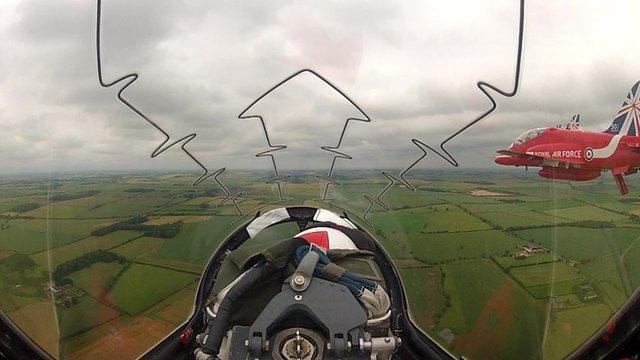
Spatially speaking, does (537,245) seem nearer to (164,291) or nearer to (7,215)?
(164,291)

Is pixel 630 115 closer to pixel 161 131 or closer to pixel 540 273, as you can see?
pixel 540 273

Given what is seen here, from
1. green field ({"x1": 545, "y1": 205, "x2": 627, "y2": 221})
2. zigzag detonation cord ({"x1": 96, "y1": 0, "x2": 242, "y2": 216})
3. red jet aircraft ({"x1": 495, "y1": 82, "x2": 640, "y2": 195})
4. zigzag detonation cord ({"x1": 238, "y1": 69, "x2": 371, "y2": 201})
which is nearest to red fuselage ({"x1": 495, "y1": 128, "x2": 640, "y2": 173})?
red jet aircraft ({"x1": 495, "y1": 82, "x2": 640, "y2": 195})

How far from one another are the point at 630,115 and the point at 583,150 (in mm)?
214

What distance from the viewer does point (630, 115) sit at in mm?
1702

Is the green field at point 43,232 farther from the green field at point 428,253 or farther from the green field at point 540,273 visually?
the green field at point 540,273

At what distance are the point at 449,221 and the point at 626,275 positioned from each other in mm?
699

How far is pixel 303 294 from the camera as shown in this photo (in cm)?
160

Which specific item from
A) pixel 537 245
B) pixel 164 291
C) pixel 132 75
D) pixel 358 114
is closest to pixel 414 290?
pixel 537 245

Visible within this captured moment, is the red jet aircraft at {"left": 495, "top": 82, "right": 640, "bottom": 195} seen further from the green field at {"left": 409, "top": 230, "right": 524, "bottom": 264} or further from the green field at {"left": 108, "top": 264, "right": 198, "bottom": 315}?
the green field at {"left": 108, "top": 264, "right": 198, "bottom": 315}

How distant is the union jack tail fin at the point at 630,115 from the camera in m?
1.69

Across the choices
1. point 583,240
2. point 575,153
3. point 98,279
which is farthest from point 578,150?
Result: point 98,279

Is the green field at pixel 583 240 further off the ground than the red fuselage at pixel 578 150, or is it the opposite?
the red fuselage at pixel 578 150

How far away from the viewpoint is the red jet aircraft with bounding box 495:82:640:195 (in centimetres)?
172

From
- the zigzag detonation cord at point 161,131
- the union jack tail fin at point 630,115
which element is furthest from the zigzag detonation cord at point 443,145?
the zigzag detonation cord at point 161,131
